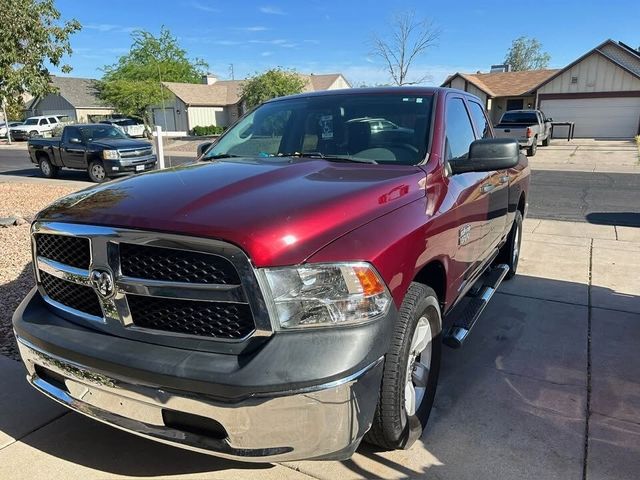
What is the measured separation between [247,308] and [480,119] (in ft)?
11.8

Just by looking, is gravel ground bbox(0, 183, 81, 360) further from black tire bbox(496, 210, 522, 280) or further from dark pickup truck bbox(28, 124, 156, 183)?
black tire bbox(496, 210, 522, 280)

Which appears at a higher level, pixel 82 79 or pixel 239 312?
pixel 82 79

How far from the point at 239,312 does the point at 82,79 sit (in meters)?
72.0

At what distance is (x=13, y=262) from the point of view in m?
5.90

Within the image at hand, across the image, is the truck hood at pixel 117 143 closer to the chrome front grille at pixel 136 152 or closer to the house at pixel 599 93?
the chrome front grille at pixel 136 152

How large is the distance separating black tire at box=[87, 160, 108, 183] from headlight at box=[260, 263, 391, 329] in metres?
14.1

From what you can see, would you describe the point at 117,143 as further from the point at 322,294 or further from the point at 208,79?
the point at 208,79

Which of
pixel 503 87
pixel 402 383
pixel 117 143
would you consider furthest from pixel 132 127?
pixel 402 383

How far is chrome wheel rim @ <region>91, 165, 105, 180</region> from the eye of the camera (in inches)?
581

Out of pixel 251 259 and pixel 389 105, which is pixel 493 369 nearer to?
pixel 389 105

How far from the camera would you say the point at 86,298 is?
2.38 metres

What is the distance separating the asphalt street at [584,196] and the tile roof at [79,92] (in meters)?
45.6

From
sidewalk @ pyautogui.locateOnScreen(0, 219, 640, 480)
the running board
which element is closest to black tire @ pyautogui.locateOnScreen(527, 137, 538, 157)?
sidewalk @ pyautogui.locateOnScreen(0, 219, 640, 480)

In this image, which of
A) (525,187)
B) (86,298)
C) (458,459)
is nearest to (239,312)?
(86,298)
